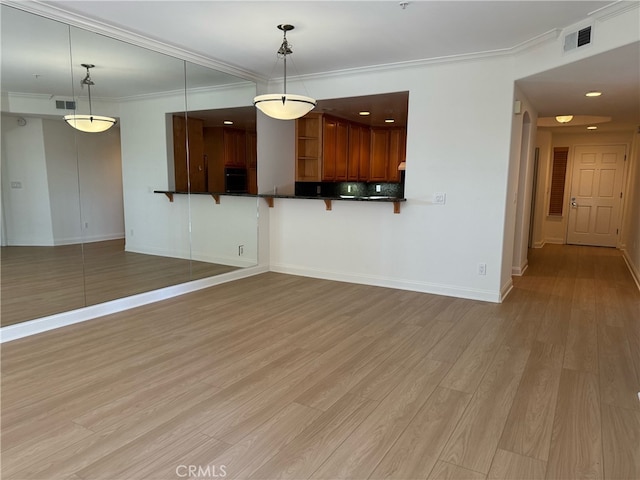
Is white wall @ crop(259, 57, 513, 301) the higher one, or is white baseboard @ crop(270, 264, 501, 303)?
white wall @ crop(259, 57, 513, 301)

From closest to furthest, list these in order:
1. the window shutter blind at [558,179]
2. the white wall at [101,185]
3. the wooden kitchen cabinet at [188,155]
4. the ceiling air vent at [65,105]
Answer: the ceiling air vent at [65,105], the white wall at [101,185], the wooden kitchen cabinet at [188,155], the window shutter blind at [558,179]

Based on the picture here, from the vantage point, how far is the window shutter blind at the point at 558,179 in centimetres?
879

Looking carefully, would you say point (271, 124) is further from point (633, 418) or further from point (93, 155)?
point (633, 418)

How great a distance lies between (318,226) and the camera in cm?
550

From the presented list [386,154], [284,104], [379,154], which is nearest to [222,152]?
[284,104]

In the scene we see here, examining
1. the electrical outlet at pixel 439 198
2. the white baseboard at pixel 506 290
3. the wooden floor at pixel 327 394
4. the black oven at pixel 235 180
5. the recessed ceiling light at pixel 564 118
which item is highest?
the recessed ceiling light at pixel 564 118

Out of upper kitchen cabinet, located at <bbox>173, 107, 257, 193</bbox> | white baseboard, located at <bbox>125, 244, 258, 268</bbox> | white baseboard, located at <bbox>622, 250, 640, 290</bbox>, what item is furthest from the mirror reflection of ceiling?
white baseboard, located at <bbox>622, 250, 640, 290</bbox>

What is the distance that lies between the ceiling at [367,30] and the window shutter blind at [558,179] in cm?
432

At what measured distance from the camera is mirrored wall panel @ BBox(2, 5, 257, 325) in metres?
3.32

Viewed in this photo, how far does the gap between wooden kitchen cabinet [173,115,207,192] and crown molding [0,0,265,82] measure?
0.65 meters

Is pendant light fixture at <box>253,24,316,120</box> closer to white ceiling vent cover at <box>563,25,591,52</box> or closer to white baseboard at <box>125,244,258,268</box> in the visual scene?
white baseboard at <box>125,244,258,268</box>

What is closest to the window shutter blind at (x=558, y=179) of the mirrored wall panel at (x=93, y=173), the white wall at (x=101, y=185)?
the mirrored wall panel at (x=93, y=173)

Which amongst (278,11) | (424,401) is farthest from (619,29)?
(424,401)

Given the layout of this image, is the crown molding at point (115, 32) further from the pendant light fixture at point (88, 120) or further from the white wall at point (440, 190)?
the white wall at point (440, 190)
